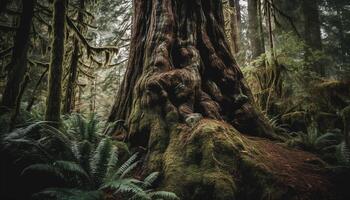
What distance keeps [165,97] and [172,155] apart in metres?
1.11

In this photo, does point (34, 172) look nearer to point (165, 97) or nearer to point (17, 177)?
point (17, 177)

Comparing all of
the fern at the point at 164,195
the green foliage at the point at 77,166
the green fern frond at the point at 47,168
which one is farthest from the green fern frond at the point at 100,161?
the fern at the point at 164,195

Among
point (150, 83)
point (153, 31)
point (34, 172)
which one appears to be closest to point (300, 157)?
point (150, 83)

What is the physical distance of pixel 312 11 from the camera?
42.2 feet

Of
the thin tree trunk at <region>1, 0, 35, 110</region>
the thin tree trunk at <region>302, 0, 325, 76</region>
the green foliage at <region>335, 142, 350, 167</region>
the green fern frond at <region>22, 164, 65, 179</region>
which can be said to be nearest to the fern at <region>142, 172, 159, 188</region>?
the green fern frond at <region>22, 164, 65, 179</region>

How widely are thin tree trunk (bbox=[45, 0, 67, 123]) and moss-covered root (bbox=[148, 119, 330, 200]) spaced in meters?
1.73

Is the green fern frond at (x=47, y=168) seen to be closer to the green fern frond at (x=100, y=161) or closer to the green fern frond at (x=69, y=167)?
the green fern frond at (x=69, y=167)

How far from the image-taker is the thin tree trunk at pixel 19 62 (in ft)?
17.2

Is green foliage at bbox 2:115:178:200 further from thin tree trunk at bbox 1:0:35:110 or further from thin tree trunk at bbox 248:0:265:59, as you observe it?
thin tree trunk at bbox 248:0:265:59

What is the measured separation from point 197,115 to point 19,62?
3.67m

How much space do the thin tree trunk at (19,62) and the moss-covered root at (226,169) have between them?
3144mm

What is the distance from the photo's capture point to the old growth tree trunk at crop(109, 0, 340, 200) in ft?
11.4

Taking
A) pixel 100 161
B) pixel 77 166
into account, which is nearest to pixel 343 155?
pixel 100 161

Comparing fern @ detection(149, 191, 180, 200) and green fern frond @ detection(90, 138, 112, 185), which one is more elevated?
green fern frond @ detection(90, 138, 112, 185)
